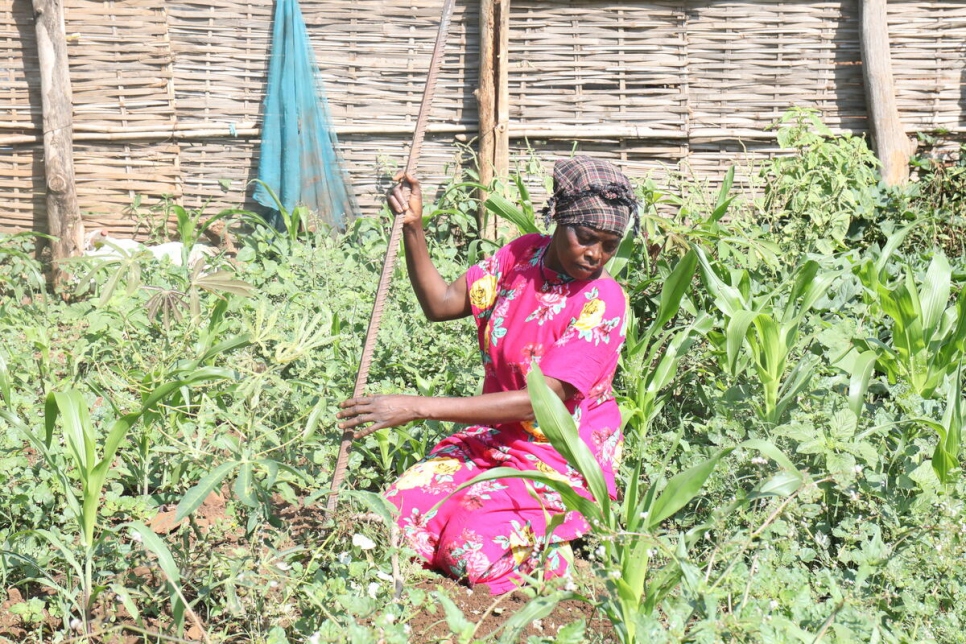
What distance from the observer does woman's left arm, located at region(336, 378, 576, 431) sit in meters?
2.55

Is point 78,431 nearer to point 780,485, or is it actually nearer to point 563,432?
point 563,432

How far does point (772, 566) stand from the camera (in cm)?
269

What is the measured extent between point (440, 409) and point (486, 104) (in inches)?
125

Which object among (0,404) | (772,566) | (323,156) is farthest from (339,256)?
(772,566)

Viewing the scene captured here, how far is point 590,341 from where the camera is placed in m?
2.86

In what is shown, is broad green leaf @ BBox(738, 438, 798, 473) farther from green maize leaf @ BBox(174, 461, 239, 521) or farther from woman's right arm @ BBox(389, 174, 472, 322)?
green maize leaf @ BBox(174, 461, 239, 521)

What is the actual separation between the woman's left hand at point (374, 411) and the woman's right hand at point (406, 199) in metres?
0.50

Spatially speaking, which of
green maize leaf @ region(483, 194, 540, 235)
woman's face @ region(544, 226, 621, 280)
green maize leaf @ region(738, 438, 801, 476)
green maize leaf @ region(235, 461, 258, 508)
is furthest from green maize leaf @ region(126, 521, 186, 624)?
green maize leaf @ region(483, 194, 540, 235)

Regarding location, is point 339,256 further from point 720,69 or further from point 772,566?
point 772,566

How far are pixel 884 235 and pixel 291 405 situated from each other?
3.35m

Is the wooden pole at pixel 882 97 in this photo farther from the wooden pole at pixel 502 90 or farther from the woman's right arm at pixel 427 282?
the woman's right arm at pixel 427 282

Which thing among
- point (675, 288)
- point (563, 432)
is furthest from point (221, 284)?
point (675, 288)

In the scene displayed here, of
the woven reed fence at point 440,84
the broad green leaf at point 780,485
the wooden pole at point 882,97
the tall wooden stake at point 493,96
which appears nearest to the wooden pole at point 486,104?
the tall wooden stake at point 493,96

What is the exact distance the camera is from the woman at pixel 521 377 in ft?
9.13
